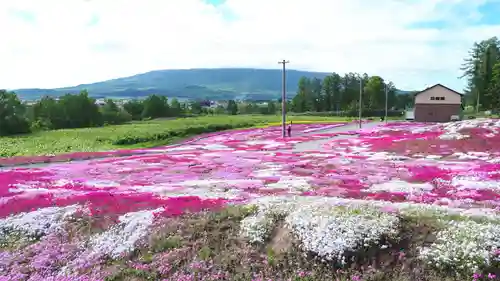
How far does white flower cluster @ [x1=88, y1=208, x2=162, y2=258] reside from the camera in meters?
15.8

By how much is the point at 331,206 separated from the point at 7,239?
45.3ft

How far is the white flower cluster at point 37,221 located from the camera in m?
18.2

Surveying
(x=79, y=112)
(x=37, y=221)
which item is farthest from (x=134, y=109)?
(x=37, y=221)

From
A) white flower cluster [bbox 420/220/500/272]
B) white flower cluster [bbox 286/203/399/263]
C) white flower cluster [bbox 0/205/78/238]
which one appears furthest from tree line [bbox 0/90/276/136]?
white flower cluster [bbox 420/220/500/272]

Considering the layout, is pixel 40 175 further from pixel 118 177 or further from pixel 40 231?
pixel 40 231

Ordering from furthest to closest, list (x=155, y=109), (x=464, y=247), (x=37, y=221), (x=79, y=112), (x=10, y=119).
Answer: (x=155, y=109) < (x=79, y=112) < (x=10, y=119) < (x=37, y=221) < (x=464, y=247)

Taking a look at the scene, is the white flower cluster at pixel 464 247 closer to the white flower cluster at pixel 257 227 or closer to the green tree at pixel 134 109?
the white flower cluster at pixel 257 227

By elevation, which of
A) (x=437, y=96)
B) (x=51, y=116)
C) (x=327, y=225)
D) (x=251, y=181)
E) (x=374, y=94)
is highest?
(x=374, y=94)

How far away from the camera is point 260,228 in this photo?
50.7 ft

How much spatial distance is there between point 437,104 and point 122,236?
357 feet

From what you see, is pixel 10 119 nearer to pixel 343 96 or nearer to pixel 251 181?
pixel 251 181

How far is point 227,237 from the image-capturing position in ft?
51.0

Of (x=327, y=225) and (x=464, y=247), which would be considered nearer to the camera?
(x=464, y=247)

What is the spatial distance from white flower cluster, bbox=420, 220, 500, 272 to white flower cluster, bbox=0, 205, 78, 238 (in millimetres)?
15069
